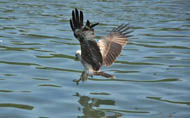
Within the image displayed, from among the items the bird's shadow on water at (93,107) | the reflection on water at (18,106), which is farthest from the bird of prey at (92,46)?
the reflection on water at (18,106)

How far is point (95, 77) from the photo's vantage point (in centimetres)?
884

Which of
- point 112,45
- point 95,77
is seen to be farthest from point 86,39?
point 95,77

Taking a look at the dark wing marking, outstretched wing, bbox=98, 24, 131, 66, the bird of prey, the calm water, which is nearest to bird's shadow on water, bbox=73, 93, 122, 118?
the calm water

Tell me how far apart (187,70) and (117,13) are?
6693 millimetres

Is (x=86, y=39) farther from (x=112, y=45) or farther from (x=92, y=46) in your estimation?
(x=112, y=45)

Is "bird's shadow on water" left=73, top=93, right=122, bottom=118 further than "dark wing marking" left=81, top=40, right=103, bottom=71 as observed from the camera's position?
No

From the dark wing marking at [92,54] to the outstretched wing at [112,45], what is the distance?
24 centimetres

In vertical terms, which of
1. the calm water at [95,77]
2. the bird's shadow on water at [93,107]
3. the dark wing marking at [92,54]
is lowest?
the bird's shadow on water at [93,107]

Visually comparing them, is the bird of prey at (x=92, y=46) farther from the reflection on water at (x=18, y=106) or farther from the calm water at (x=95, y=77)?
the reflection on water at (x=18, y=106)

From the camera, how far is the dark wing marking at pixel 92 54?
22.7 feet

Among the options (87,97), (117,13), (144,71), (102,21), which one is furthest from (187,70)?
(117,13)

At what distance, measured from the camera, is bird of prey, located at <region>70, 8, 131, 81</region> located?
664 cm

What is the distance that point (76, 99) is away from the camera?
743cm

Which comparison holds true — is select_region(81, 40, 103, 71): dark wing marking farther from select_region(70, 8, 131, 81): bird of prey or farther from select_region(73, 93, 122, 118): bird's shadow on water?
select_region(73, 93, 122, 118): bird's shadow on water
